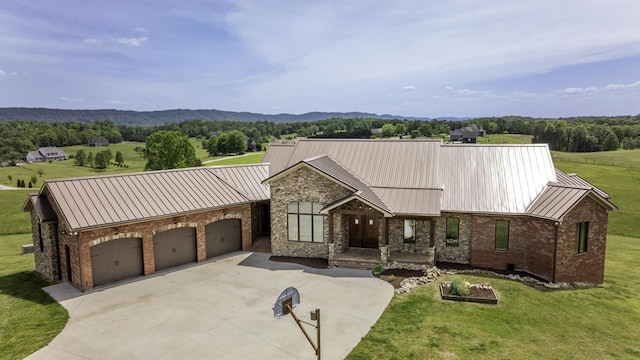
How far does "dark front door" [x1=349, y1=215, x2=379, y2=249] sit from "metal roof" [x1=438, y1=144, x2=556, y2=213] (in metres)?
4.10

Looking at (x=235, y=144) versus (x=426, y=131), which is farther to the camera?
(x=426, y=131)

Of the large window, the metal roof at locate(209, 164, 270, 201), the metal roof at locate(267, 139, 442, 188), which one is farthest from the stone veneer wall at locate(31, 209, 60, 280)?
the metal roof at locate(267, 139, 442, 188)

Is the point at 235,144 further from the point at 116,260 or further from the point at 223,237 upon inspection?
the point at 116,260

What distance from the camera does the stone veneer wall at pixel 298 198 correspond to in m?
21.8

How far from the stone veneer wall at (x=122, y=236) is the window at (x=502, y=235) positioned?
1444 centimetres

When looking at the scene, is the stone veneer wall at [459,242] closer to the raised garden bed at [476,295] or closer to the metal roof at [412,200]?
the metal roof at [412,200]

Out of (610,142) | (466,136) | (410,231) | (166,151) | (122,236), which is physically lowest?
(410,231)

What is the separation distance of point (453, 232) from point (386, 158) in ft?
21.0

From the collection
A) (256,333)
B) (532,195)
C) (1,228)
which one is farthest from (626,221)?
(1,228)

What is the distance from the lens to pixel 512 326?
47.5 feet

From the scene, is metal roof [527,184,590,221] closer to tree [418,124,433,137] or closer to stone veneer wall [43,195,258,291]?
stone veneer wall [43,195,258,291]

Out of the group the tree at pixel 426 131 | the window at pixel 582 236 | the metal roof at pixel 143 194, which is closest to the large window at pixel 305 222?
the metal roof at pixel 143 194

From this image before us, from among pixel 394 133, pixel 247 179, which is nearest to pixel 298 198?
pixel 247 179

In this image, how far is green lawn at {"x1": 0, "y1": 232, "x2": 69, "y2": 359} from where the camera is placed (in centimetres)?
1356
